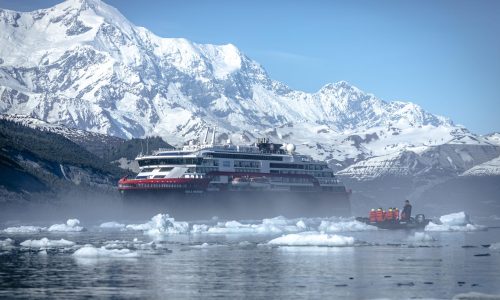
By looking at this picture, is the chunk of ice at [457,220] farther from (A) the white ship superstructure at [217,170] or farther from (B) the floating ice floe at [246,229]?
(A) the white ship superstructure at [217,170]

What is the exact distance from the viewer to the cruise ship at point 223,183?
573ft

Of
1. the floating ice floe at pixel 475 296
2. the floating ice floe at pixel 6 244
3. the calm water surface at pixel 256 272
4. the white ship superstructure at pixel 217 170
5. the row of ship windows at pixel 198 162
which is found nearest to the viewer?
the floating ice floe at pixel 475 296

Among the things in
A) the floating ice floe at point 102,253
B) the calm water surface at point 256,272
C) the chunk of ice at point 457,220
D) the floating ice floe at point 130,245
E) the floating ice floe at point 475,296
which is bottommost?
the floating ice floe at point 475,296

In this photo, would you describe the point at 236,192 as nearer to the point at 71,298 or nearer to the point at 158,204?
the point at 158,204

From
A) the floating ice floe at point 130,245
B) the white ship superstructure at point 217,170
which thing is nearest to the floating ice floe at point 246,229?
the floating ice floe at point 130,245

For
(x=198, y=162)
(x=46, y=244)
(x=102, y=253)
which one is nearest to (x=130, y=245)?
(x=46, y=244)

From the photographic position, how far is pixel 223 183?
18100 centimetres

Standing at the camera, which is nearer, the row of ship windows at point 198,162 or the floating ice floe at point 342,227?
the floating ice floe at point 342,227

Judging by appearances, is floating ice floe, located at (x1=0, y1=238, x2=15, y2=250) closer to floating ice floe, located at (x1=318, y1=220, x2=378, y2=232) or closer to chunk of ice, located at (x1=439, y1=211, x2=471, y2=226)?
floating ice floe, located at (x1=318, y1=220, x2=378, y2=232)

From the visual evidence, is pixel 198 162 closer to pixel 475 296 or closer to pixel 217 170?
pixel 217 170

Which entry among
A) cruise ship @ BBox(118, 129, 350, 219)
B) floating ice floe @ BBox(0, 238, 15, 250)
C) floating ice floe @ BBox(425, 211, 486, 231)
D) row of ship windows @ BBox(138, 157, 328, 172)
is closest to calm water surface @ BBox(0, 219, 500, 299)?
floating ice floe @ BBox(0, 238, 15, 250)

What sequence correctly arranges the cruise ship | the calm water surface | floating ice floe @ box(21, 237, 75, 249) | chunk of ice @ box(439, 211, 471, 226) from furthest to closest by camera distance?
the cruise ship < chunk of ice @ box(439, 211, 471, 226) < floating ice floe @ box(21, 237, 75, 249) < the calm water surface

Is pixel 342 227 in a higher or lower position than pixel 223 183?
lower

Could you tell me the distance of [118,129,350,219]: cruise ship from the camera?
17450cm
